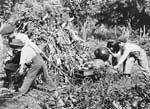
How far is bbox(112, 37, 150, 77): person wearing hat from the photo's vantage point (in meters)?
7.96

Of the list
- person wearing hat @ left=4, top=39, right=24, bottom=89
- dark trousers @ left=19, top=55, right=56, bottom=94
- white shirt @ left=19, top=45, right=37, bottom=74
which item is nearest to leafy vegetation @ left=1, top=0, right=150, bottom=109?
dark trousers @ left=19, top=55, right=56, bottom=94

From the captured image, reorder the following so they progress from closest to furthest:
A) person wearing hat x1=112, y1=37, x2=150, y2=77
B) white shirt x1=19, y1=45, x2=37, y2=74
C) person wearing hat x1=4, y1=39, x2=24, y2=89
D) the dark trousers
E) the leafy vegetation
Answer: the leafy vegetation, white shirt x1=19, y1=45, x2=37, y2=74, the dark trousers, person wearing hat x1=4, y1=39, x2=24, y2=89, person wearing hat x1=112, y1=37, x2=150, y2=77

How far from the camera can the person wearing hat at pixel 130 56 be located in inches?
314

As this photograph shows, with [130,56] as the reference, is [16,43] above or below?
above

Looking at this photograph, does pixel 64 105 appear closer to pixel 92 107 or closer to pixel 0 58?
pixel 92 107

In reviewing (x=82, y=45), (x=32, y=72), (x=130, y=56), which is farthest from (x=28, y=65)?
(x=82, y=45)

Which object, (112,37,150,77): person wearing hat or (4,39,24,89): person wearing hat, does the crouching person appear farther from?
(112,37,150,77): person wearing hat

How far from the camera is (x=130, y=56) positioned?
8.30 m

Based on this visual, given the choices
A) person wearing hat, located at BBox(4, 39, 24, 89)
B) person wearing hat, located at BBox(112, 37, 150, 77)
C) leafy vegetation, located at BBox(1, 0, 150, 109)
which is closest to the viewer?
leafy vegetation, located at BBox(1, 0, 150, 109)

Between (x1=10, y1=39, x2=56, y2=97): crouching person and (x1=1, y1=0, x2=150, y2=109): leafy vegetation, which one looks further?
(x1=10, y1=39, x2=56, y2=97): crouching person

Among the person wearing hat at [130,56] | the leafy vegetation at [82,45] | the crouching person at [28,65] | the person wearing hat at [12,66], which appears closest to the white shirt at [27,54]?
the crouching person at [28,65]

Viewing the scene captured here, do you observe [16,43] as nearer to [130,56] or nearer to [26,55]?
[26,55]

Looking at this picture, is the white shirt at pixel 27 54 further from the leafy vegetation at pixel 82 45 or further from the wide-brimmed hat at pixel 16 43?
the leafy vegetation at pixel 82 45

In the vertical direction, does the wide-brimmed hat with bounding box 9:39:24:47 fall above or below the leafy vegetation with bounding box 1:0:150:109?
above
